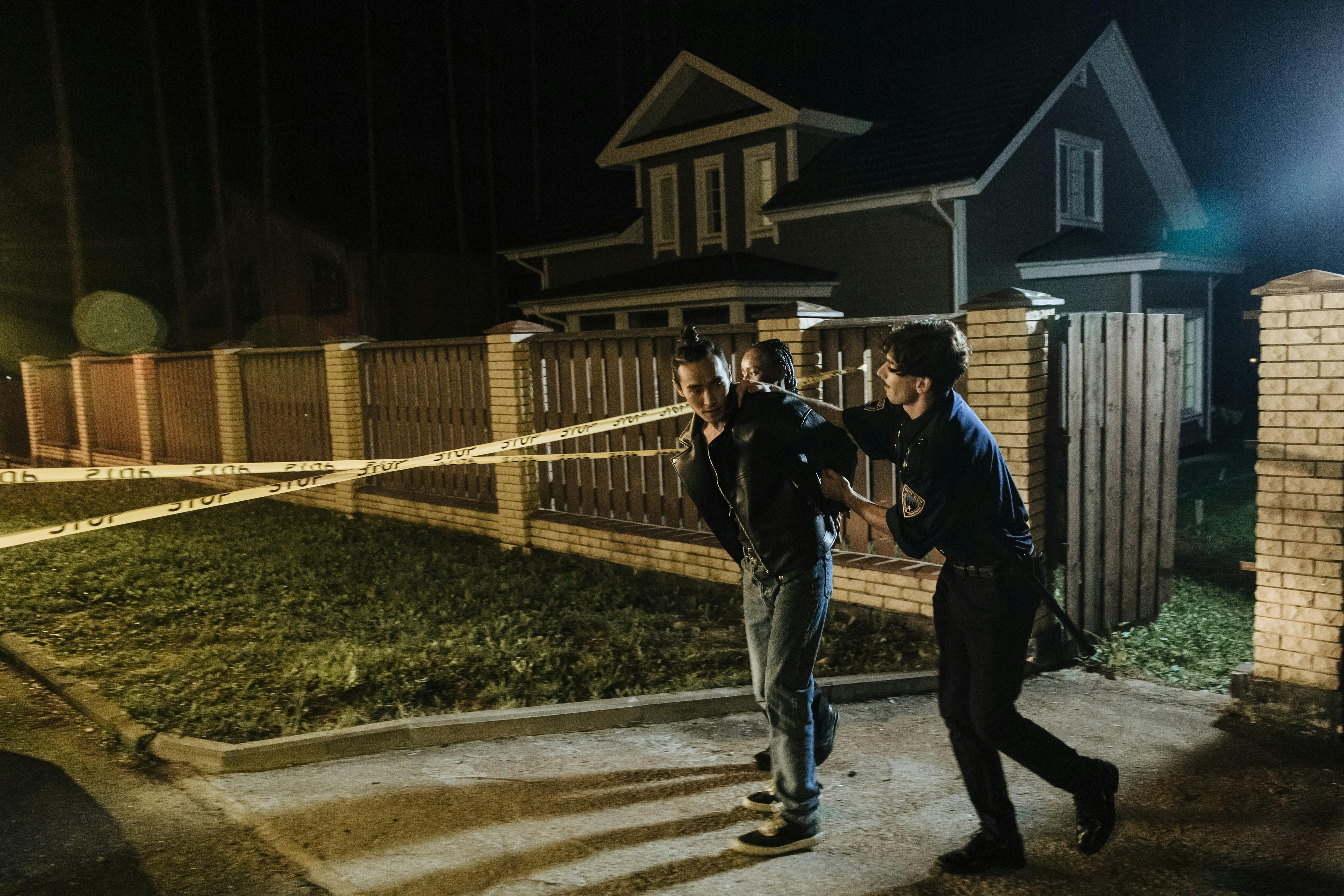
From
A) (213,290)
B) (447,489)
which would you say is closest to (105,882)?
(447,489)

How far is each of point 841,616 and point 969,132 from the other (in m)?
12.2

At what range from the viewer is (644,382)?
25.8ft

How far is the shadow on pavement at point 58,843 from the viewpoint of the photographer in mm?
3527

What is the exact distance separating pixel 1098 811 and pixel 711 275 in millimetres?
14712

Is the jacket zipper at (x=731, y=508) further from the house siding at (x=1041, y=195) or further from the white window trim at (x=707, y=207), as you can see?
the white window trim at (x=707, y=207)

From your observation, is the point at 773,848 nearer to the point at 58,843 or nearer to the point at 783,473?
the point at 783,473

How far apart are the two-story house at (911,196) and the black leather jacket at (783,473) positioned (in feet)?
42.0

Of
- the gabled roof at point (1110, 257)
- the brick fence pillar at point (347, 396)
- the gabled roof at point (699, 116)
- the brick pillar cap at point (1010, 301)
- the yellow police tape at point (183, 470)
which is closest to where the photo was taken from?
the yellow police tape at point (183, 470)

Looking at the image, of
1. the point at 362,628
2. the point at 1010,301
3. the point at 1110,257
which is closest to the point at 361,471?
the point at 362,628

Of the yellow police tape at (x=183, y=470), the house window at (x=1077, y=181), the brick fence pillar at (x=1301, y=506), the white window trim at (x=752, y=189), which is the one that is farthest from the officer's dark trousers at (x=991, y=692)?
the house window at (x=1077, y=181)

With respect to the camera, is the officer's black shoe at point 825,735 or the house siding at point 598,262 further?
the house siding at point 598,262

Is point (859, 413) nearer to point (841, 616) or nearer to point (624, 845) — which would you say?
point (624, 845)

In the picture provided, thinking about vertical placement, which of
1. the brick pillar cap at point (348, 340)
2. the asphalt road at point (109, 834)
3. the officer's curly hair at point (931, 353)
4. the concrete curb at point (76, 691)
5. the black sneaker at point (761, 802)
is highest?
the brick pillar cap at point (348, 340)

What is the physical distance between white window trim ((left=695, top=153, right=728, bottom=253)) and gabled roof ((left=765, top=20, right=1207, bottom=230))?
1.48m
